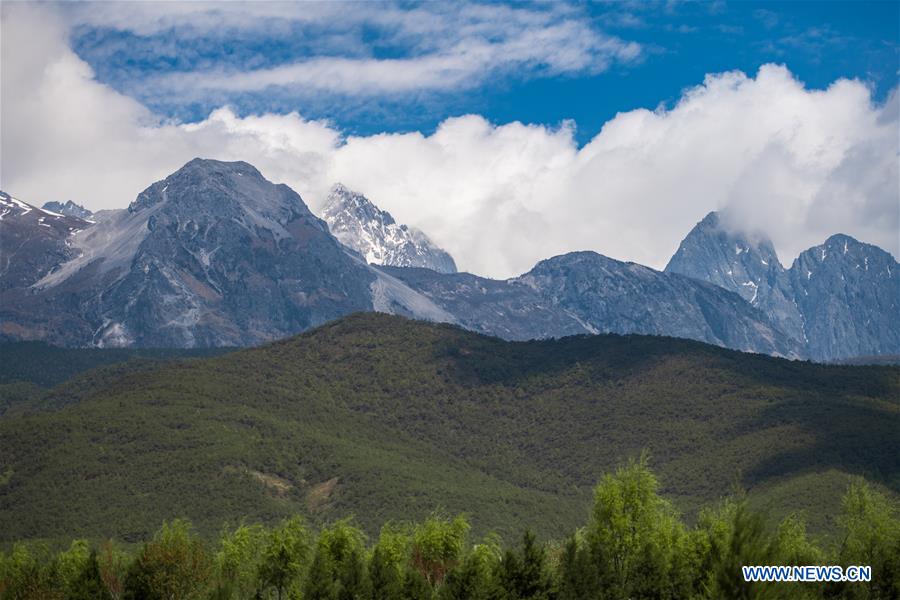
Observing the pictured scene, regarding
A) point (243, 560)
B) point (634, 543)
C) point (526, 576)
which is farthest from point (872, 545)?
point (243, 560)

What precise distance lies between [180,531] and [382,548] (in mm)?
28160

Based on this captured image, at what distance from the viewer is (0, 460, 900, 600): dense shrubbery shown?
132750 mm

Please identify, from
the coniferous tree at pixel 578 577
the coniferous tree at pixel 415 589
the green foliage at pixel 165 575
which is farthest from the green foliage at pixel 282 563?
the coniferous tree at pixel 578 577

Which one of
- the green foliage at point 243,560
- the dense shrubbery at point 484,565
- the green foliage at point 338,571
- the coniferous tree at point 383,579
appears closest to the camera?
the dense shrubbery at point 484,565

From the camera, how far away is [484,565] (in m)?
140

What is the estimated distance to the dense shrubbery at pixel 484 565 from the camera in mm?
132750

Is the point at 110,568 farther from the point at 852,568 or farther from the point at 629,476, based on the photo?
the point at 852,568

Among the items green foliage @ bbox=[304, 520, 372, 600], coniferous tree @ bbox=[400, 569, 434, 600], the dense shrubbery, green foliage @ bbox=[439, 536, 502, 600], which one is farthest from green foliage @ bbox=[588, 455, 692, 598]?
green foliage @ bbox=[304, 520, 372, 600]

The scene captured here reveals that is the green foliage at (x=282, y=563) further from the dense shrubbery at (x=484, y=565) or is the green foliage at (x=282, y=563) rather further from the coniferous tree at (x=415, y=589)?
the coniferous tree at (x=415, y=589)

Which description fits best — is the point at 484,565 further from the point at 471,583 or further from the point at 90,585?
the point at 90,585

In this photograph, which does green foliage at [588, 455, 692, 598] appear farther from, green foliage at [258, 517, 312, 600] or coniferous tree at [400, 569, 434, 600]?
green foliage at [258, 517, 312, 600]

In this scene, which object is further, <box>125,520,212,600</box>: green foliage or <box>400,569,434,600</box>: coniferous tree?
<box>125,520,212,600</box>: green foliage

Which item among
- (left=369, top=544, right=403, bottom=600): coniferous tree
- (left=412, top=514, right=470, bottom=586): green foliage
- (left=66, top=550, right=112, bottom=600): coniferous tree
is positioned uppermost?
(left=412, top=514, right=470, bottom=586): green foliage

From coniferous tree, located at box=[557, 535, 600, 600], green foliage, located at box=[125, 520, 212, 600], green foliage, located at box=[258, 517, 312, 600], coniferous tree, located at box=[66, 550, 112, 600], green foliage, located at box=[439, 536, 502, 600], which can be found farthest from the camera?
green foliage, located at box=[258, 517, 312, 600]
